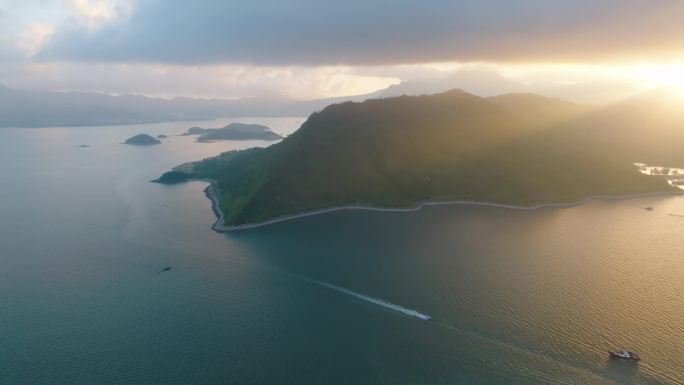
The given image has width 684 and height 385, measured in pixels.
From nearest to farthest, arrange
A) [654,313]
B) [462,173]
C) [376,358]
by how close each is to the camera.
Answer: [376,358], [654,313], [462,173]

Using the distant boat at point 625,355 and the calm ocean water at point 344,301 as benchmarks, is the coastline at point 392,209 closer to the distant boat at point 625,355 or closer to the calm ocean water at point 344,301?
the calm ocean water at point 344,301

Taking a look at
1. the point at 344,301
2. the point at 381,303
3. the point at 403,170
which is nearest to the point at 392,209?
the point at 403,170

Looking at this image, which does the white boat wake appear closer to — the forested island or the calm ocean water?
the calm ocean water

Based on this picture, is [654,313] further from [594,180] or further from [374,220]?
[594,180]

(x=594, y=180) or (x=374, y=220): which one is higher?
(x=594, y=180)

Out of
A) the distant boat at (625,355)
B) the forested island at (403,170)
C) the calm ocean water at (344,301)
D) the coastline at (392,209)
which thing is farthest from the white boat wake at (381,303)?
the forested island at (403,170)

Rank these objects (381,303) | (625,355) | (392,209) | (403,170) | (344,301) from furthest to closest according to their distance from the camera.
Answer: (403,170) → (392,209) → (344,301) → (381,303) → (625,355)

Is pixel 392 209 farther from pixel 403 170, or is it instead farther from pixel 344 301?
pixel 344 301

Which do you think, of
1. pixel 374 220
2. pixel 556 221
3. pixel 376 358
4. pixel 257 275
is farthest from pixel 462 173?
pixel 376 358

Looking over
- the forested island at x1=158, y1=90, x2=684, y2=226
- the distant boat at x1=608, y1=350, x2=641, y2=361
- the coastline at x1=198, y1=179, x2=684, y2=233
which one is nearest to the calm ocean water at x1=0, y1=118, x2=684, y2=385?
the distant boat at x1=608, y1=350, x2=641, y2=361
